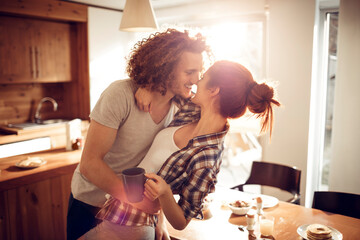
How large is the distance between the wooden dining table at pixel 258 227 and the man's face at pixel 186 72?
2.49ft

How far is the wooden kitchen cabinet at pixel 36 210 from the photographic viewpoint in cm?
245

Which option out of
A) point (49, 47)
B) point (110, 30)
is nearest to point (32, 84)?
Result: point (49, 47)

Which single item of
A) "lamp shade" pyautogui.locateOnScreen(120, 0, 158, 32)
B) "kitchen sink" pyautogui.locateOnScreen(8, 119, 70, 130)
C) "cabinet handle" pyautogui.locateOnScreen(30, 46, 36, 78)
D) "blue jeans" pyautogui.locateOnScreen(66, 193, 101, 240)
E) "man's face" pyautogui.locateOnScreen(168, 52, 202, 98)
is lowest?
"blue jeans" pyautogui.locateOnScreen(66, 193, 101, 240)

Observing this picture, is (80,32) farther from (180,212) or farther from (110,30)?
A: (180,212)

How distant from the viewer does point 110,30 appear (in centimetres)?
463

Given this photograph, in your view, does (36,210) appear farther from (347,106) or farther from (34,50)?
(347,106)

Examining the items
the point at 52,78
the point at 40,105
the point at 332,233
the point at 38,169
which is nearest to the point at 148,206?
the point at 332,233

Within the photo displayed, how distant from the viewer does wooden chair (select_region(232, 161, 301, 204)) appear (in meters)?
2.57

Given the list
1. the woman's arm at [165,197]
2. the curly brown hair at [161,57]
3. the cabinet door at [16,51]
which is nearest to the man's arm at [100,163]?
the woman's arm at [165,197]

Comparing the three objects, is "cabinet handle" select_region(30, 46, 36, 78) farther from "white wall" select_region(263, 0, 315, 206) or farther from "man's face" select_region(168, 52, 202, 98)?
"man's face" select_region(168, 52, 202, 98)

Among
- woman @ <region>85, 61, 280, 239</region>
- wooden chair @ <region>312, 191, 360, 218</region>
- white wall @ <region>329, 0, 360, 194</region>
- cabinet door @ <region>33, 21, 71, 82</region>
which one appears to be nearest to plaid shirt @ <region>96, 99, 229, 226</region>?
woman @ <region>85, 61, 280, 239</region>

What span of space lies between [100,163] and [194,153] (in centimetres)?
40

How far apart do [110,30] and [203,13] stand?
140cm

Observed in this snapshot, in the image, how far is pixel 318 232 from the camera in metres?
1.62
